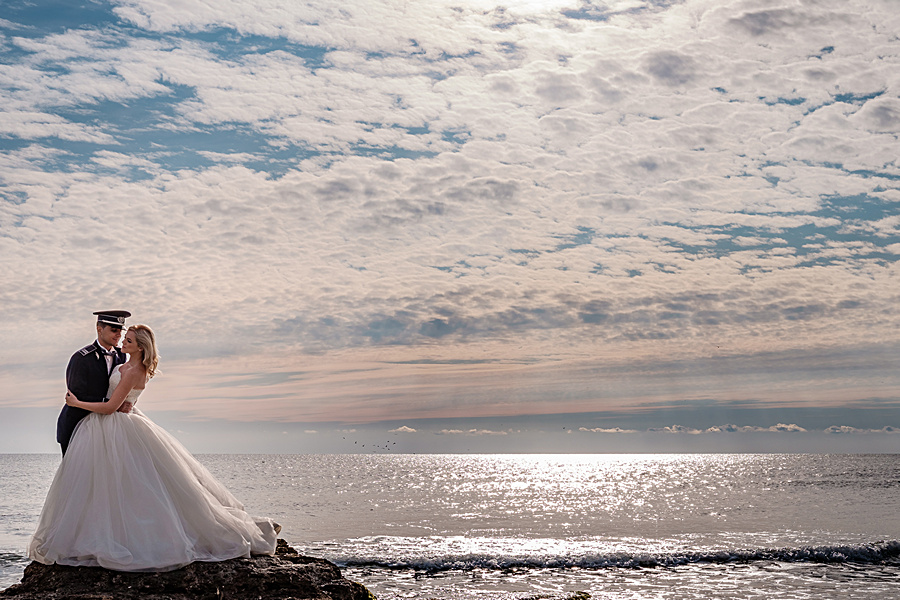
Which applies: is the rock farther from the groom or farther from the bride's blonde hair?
the bride's blonde hair

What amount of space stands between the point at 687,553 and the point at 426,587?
1101 centimetres

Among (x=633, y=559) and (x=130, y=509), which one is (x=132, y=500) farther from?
(x=633, y=559)

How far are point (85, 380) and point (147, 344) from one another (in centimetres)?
89

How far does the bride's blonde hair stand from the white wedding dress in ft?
1.27

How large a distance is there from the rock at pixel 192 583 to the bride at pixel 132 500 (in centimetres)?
12

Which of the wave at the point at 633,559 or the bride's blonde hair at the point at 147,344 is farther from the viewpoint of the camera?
the wave at the point at 633,559

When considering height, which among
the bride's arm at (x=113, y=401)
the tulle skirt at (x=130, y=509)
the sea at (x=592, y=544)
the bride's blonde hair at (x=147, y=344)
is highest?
the bride's blonde hair at (x=147, y=344)

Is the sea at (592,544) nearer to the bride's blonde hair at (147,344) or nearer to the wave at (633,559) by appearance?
the wave at (633,559)

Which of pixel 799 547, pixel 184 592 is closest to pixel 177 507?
pixel 184 592

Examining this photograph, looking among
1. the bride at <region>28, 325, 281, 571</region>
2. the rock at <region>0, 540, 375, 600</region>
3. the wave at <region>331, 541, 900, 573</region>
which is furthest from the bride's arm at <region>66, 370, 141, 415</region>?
the wave at <region>331, 541, 900, 573</region>

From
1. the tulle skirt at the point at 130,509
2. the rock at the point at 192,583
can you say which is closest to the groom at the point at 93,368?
the tulle skirt at the point at 130,509

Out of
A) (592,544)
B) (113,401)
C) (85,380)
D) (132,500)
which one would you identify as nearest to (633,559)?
(592,544)

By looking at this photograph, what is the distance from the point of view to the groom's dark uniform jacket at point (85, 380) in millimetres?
8500

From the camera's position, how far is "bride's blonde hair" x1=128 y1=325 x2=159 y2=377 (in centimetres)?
857
